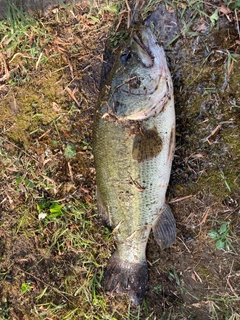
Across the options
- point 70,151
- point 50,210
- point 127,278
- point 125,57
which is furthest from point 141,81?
point 127,278

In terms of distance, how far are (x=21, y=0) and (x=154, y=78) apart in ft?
5.79

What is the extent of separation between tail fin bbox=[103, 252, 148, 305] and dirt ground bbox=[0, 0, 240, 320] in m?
0.15

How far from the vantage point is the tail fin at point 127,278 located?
3.19 metres

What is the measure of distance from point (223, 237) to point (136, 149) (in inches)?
44.6

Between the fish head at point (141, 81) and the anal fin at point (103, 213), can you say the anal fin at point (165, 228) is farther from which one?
the fish head at point (141, 81)

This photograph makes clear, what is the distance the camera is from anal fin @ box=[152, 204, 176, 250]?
305 cm

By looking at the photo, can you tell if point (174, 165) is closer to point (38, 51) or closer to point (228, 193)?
point (228, 193)

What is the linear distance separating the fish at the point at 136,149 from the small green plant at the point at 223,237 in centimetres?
38

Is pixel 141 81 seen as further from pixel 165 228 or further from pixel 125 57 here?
pixel 165 228

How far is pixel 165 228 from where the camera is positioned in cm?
306

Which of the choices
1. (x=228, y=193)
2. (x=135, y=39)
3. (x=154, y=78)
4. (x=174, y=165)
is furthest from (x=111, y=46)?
(x=228, y=193)

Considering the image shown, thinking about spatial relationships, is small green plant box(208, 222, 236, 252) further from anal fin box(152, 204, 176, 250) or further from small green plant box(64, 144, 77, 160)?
small green plant box(64, 144, 77, 160)

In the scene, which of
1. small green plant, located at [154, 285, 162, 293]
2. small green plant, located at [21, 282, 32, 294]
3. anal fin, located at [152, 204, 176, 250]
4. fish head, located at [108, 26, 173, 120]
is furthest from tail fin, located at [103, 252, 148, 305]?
fish head, located at [108, 26, 173, 120]

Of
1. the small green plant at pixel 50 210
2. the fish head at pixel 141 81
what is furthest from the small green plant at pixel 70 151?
the fish head at pixel 141 81
